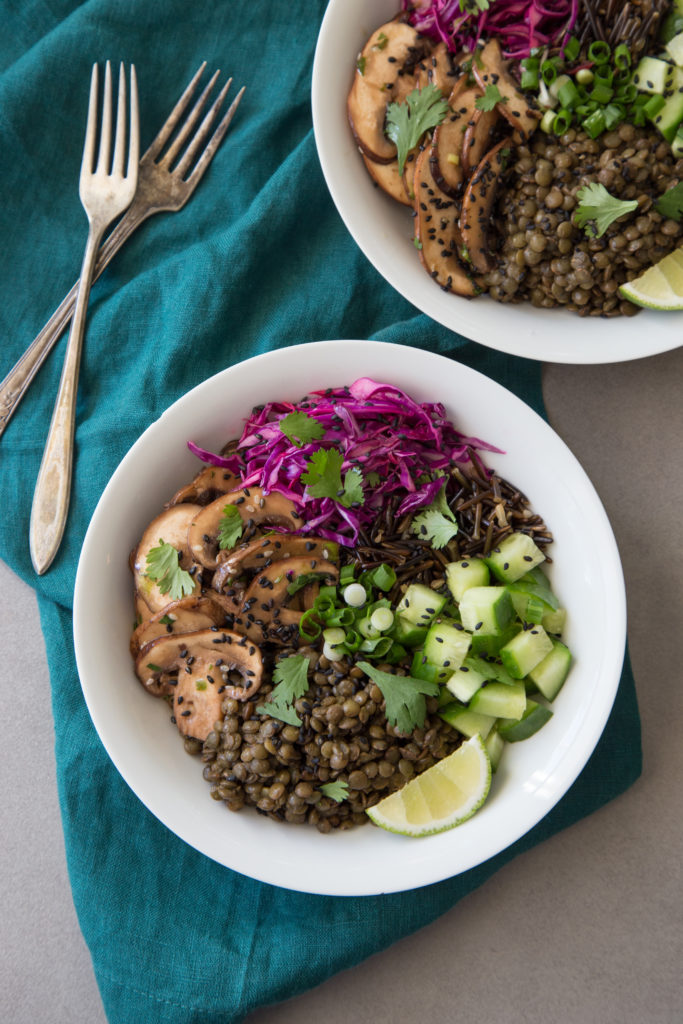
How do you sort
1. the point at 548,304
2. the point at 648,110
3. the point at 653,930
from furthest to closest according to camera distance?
the point at 653,930 → the point at 548,304 → the point at 648,110

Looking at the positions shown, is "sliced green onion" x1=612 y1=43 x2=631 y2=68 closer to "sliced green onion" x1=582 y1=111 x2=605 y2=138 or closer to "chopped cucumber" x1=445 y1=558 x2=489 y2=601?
"sliced green onion" x1=582 y1=111 x2=605 y2=138

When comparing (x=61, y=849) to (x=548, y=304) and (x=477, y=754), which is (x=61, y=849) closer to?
(x=477, y=754)

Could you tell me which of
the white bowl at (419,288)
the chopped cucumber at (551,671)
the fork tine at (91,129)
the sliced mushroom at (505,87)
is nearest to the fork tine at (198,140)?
the fork tine at (91,129)

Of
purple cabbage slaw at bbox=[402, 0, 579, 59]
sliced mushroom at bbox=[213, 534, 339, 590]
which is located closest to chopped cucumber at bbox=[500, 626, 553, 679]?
sliced mushroom at bbox=[213, 534, 339, 590]

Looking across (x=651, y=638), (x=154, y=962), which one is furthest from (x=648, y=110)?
(x=154, y=962)

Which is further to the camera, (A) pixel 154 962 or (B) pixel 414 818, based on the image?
(A) pixel 154 962
